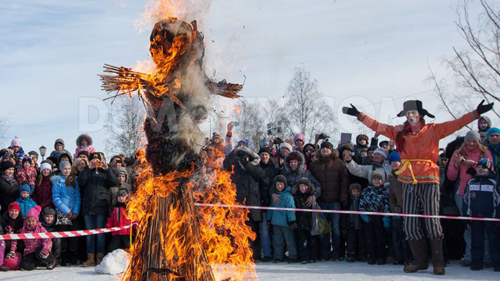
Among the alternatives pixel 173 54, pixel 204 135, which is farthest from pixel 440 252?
pixel 173 54

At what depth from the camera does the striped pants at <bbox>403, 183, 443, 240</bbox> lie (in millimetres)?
8111

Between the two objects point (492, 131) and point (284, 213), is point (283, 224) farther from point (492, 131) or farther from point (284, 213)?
point (492, 131)

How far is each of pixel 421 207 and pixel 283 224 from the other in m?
2.48

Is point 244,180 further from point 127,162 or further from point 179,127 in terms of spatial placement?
point 179,127

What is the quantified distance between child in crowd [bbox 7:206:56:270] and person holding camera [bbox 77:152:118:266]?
57cm

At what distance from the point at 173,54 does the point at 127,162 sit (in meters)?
6.73

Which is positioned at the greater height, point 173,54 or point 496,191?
point 173,54

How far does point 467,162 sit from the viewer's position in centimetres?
908

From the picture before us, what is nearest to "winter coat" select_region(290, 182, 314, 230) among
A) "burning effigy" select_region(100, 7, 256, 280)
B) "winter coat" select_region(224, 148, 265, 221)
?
"winter coat" select_region(224, 148, 265, 221)

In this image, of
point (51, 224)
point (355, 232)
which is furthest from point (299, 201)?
point (51, 224)

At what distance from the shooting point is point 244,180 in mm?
10195

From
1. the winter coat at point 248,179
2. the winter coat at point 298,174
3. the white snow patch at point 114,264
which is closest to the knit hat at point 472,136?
the winter coat at point 298,174

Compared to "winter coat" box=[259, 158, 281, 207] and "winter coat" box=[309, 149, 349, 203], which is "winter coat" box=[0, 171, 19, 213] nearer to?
"winter coat" box=[259, 158, 281, 207]

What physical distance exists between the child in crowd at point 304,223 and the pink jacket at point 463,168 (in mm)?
2172
